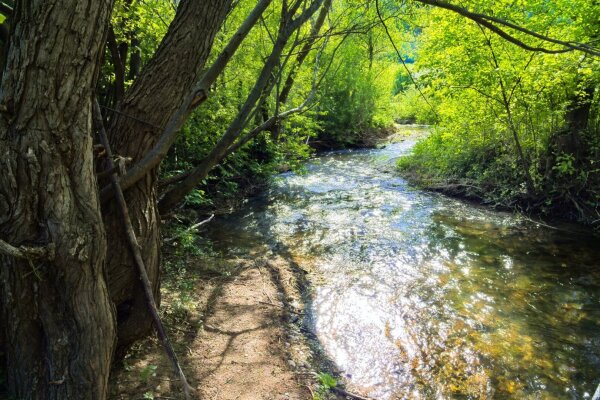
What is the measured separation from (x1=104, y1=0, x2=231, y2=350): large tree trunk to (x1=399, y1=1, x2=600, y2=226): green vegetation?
15.6 ft

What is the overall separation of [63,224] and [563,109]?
348 inches

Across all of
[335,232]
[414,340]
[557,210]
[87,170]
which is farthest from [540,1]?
[87,170]

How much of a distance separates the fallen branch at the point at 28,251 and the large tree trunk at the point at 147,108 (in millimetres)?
927

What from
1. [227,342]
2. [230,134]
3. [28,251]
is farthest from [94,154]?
[227,342]

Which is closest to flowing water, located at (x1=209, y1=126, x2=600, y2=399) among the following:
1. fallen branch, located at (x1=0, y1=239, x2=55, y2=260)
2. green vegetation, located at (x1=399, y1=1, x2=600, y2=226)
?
green vegetation, located at (x1=399, y1=1, x2=600, y2=226)

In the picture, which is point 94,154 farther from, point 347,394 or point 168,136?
point 347,394

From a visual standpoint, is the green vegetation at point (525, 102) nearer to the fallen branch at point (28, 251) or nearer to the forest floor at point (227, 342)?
the forest floor at point (227, 342)

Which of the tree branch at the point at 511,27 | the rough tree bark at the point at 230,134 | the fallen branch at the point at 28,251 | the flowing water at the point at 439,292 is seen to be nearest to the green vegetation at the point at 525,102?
the flowing water at the point at 439,292

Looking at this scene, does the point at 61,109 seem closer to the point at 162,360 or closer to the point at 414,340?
the point at 162,360

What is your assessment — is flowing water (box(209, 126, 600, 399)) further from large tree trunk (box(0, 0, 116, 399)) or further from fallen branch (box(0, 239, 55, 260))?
fallen branch (box(0, 239, 55, 260))

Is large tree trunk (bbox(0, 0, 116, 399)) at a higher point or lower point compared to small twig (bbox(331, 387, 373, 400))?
higher

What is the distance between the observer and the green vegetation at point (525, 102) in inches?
291

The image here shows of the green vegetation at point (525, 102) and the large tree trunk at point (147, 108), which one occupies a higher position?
the green vegetation at point (525, 102)

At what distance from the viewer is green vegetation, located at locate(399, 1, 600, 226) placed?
7.39 m
